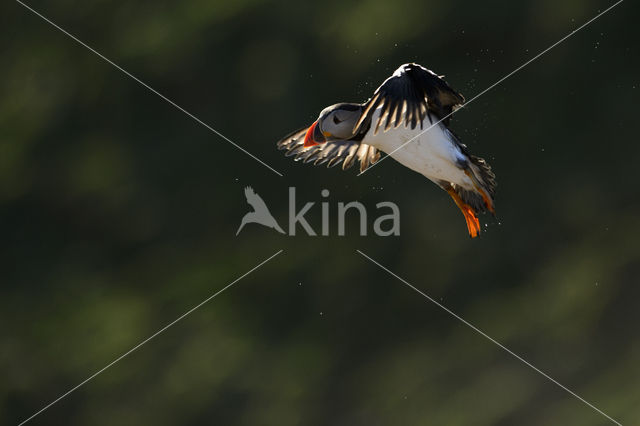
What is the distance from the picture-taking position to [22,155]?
2328mm

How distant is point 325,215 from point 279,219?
13 centimetres

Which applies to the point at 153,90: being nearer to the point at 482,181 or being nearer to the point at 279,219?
the point at 279,219

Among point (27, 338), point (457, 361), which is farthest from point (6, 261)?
point (457, 361)

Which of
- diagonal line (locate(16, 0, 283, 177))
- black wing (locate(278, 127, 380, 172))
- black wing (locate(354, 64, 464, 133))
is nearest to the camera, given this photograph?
black wing (locate(354, 64, 464, 133))

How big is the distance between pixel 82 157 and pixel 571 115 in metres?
1.36

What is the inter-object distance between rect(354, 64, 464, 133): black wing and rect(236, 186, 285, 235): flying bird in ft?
3.72

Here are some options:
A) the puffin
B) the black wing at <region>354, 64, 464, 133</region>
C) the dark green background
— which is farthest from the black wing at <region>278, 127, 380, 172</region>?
the dark green background

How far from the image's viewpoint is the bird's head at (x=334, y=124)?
4.07ft

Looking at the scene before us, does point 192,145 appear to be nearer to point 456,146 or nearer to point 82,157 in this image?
point 82,157

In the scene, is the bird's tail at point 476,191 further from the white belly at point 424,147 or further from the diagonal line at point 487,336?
the diagonal line at point 487,336

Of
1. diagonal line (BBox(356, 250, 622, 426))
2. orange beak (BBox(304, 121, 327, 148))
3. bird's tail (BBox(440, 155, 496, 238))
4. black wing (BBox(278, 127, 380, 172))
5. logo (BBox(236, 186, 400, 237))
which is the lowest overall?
diagonal line (BBox(356, 250, 622, 426))

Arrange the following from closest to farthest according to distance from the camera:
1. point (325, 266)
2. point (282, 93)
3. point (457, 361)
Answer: point (282, 93), point (325, 266), point (457, 361)

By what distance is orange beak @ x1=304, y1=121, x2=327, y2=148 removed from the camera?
1.24 metres

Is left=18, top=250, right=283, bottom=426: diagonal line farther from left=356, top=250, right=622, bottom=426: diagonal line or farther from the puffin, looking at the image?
the puffin
